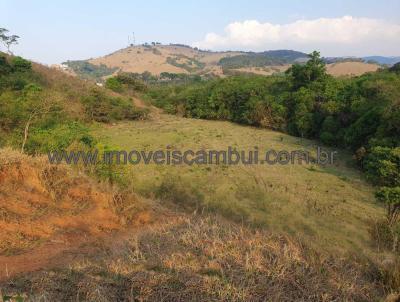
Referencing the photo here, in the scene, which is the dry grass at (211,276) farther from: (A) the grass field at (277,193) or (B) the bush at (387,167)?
(B) the bush at (387,167)

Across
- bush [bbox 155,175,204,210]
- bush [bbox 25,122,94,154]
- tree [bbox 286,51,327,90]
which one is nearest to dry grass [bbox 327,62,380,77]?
tree [bbox 286,51,327,90]

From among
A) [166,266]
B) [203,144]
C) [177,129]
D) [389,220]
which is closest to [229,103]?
[177,129]

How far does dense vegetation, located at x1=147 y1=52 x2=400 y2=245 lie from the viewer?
10875 mm

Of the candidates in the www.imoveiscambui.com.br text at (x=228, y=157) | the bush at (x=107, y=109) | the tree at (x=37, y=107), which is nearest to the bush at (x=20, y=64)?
the bush at (x=107, y=109)

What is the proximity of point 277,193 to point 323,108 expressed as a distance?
37.9ft

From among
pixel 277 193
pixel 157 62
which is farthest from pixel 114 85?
pixel 157 62

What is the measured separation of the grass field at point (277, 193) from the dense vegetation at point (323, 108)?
1192 mm

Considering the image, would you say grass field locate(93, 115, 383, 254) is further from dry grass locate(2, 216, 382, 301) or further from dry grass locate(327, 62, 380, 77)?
dry grass locate(327, 62, 380, 77)

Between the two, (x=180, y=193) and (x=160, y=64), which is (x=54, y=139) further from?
(x=160, y=64)

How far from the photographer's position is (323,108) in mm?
22609

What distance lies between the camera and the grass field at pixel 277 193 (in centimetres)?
1000

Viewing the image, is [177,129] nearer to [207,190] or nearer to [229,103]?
[229,103]

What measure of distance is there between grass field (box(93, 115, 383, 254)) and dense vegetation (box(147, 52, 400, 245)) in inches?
46.9

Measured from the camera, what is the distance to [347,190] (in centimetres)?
1352
